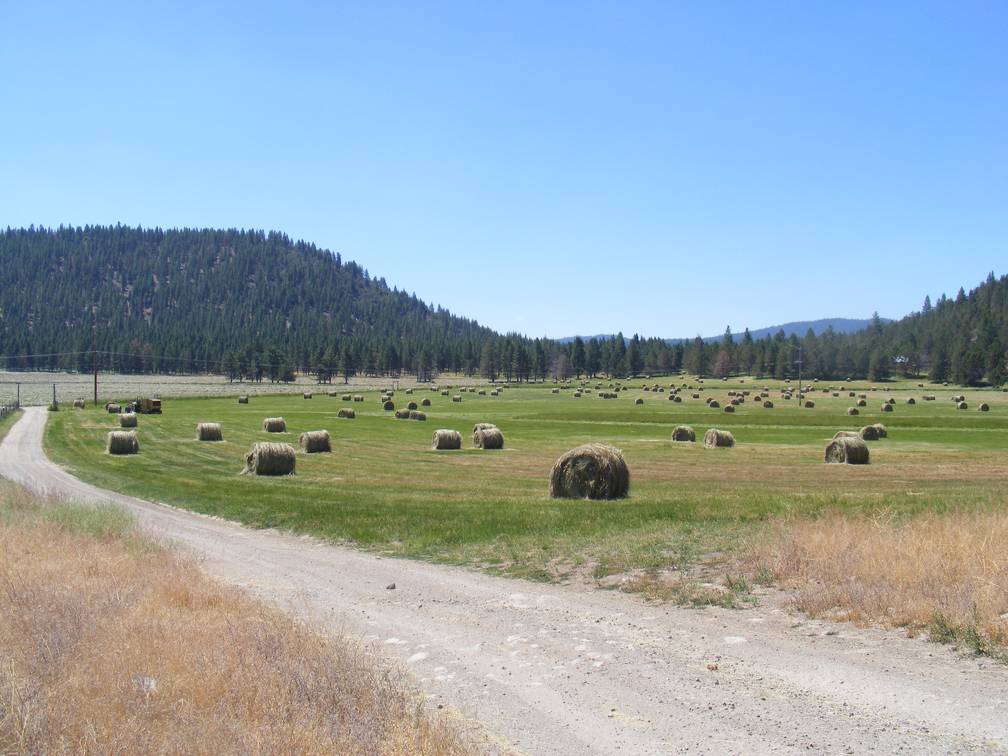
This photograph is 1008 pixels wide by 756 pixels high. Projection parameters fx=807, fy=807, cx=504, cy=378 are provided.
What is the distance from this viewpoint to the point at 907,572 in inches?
417

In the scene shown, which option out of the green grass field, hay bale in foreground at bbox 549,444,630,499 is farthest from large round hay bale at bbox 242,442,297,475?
hay bale in foreground at bbox 549,444,630,499

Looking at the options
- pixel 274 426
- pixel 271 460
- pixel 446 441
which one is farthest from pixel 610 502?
pixel 274 426

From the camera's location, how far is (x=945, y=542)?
1152cm

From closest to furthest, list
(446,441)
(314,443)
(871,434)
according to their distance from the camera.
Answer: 1. (314,443)
2. (446,441)
3. (871,434)

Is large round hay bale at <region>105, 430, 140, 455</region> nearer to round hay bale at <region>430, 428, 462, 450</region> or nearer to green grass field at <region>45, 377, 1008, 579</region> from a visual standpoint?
green grass field at <region>45, 377, 1008, 579</region>

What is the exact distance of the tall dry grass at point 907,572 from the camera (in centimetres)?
909

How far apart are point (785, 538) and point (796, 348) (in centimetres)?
19614

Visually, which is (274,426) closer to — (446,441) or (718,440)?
(446,441)

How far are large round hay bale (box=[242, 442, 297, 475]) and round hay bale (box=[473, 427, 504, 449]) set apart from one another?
Answer: 15.1 meters

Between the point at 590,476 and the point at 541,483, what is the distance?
664 centimetres

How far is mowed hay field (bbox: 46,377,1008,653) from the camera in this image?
13.3 meters

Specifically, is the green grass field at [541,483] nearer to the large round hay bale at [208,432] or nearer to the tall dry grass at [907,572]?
the large round hay bale at [208,432]

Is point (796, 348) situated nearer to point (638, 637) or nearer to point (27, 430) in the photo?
point (27, 430)

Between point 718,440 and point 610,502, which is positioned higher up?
point 610,502
